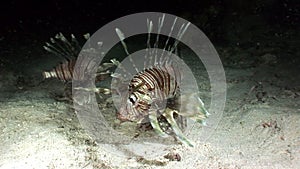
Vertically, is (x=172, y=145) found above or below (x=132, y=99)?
below

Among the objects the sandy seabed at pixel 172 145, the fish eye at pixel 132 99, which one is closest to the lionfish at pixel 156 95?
the fish eye at pixel 132 99

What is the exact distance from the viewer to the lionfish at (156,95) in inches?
102

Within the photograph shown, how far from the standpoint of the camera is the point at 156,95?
2941mm

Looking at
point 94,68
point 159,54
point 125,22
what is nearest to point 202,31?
point 125,22

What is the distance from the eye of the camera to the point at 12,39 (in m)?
7.82

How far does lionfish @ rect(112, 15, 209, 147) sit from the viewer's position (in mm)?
2586

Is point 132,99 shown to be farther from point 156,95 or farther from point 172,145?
point 172,145

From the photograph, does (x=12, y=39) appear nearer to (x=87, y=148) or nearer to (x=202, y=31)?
(x=202, y=31)

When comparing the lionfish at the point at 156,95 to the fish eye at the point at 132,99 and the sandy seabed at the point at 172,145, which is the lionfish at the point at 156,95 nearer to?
the fish eye at the point at 132,99

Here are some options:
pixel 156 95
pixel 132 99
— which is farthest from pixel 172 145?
pixel 132 99

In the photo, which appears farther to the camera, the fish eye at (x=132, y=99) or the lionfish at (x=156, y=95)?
the fish eye at (x=132, y=99)

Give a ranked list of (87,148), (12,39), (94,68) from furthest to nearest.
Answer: (12,39), (94,68), (87,148)

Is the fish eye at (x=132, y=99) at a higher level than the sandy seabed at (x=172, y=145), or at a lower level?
higher

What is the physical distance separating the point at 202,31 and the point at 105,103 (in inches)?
185
